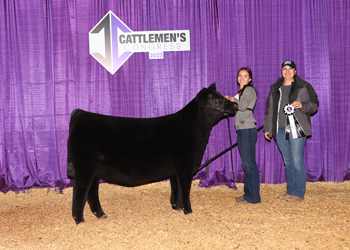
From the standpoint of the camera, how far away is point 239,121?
3996 mm

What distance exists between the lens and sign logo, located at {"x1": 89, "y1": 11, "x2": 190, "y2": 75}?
4949 millimetres

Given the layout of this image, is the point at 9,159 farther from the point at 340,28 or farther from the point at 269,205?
the point at 340,28

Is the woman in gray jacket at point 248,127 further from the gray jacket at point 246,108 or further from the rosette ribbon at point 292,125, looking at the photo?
the rosette ribbon at point 292,125

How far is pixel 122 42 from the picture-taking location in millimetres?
4980

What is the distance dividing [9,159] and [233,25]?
430 centimetres

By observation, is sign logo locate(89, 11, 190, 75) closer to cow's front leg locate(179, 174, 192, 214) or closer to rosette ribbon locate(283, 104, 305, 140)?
rosette ribbon locate(283, 104, 305, 140)

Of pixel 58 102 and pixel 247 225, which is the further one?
pixel 58 102

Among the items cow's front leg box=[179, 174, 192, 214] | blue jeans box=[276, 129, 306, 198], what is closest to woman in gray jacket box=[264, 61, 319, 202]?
blue jeans box=[276, 129, 306, 198]

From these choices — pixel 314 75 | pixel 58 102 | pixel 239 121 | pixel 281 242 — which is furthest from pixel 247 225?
pixel 58 102

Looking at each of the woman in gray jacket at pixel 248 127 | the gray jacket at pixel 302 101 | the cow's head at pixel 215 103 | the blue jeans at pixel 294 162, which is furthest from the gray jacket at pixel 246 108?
the blue jeans at pixel 294 162

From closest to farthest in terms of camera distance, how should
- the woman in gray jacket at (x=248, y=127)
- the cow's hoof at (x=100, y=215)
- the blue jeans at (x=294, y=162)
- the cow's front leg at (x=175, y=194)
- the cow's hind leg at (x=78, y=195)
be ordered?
1. the cow's hind leg at (x=78, y=195)
2. the cow's hoof at (x=100, y=215)
3. the cow's front leg at (x=175, y=194)
4. the woman in gray jacket at (x=248, y=127)
5. the blue jeans at (x=294, y=162)

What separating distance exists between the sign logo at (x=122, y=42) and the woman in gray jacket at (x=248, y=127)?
142 cm

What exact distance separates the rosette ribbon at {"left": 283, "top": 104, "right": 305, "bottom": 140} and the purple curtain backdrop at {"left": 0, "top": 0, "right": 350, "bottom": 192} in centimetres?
103

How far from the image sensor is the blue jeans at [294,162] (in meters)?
4.03
